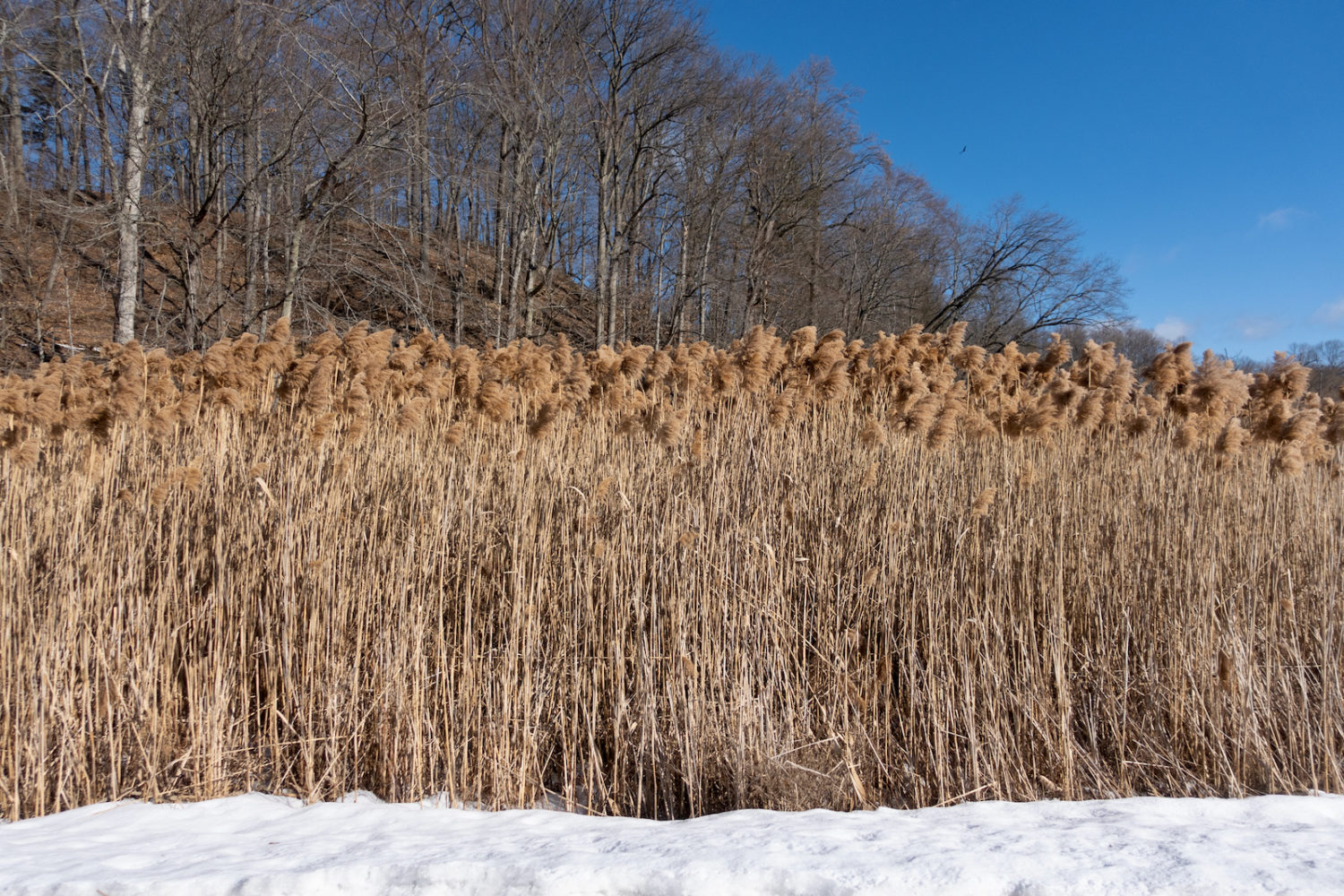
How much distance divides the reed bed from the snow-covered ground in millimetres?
465

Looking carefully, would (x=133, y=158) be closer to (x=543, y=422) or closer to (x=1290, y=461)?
(x=543, y=422)

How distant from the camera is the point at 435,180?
47.3 ft

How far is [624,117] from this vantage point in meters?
16.9

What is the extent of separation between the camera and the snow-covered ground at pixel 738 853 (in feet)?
5.33

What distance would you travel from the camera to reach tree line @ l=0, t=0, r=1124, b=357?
899cm

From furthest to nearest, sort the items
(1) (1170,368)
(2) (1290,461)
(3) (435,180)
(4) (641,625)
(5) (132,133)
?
1. (3) (435,180)
2. (5) (132,133)
3. (1) (1170,368)
4. (2) (1290,461)
5. (4) (641,625)

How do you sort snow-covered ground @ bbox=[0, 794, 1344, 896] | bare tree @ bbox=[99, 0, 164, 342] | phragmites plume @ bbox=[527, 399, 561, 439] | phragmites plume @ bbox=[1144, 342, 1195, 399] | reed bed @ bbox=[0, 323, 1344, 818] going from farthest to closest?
bare tree @ bbox=[99, 0, 164, 342], phragmites plume @ bbox=[1144, 342, 1195, 399], phragmites plume @ bbox=[527, 399, 561, 439], reed bed @ bbox=[0, 323, 1344, 818], snow-covered ground @ bbox=[0, 794, 1344, 896]

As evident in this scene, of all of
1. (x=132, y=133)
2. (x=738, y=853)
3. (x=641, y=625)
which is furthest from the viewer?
(x=132, y=133)

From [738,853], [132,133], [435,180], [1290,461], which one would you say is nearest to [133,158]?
[132,133]

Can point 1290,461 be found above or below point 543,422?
below

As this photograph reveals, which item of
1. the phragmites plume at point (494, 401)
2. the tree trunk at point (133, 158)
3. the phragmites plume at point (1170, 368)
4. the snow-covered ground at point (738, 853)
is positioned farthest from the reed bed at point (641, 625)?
the tree trunk at point (133, 158)

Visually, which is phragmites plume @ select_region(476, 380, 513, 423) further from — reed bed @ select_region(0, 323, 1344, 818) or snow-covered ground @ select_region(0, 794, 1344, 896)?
snow-covered ground @ select_region(0, 794, 1344, 896)

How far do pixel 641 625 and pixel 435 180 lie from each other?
1357cm

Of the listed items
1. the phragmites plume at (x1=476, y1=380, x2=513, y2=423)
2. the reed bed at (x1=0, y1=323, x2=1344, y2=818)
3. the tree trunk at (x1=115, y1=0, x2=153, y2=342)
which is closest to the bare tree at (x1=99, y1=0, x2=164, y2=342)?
the tree trunk at (x1=115, y1=0, x2=153, y2=342)
